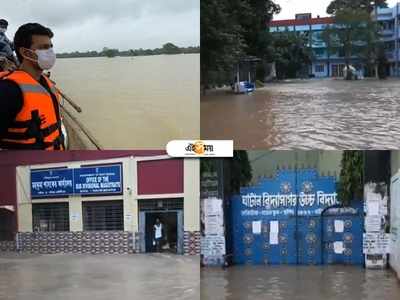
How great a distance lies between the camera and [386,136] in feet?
15.4

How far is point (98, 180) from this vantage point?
5.00 metres

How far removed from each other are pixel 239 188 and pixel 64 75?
168cm

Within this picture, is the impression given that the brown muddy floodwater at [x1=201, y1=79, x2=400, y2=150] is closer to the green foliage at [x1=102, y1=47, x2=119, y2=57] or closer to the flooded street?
Answer: the green foliage at [x1=102, y1=47, x2=119, y2=57]

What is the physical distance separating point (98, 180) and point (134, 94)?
0.79 meters

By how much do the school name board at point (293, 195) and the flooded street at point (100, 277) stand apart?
745mm

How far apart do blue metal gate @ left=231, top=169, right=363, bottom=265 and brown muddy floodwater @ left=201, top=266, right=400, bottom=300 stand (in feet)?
0.40

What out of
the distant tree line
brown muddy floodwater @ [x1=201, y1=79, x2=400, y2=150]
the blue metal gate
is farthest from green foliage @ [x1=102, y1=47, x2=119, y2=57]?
the blue metal gate

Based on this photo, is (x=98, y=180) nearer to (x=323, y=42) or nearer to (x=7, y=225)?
(x=7, y=225)

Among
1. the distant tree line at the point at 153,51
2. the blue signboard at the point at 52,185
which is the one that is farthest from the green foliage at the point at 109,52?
the blue signboard at the point at 52,185

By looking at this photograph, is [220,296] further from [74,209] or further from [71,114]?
[71,114]

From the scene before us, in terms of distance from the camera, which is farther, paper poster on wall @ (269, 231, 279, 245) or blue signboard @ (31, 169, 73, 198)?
paper poster on wall @ (269, 231, 279, 245)

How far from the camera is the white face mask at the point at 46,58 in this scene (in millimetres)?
4625

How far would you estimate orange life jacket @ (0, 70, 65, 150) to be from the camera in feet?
14.9

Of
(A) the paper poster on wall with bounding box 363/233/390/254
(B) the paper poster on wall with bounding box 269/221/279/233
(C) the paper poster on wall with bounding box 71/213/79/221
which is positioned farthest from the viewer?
(B) the paper poster on wall with bounding box 269/221/279/233
